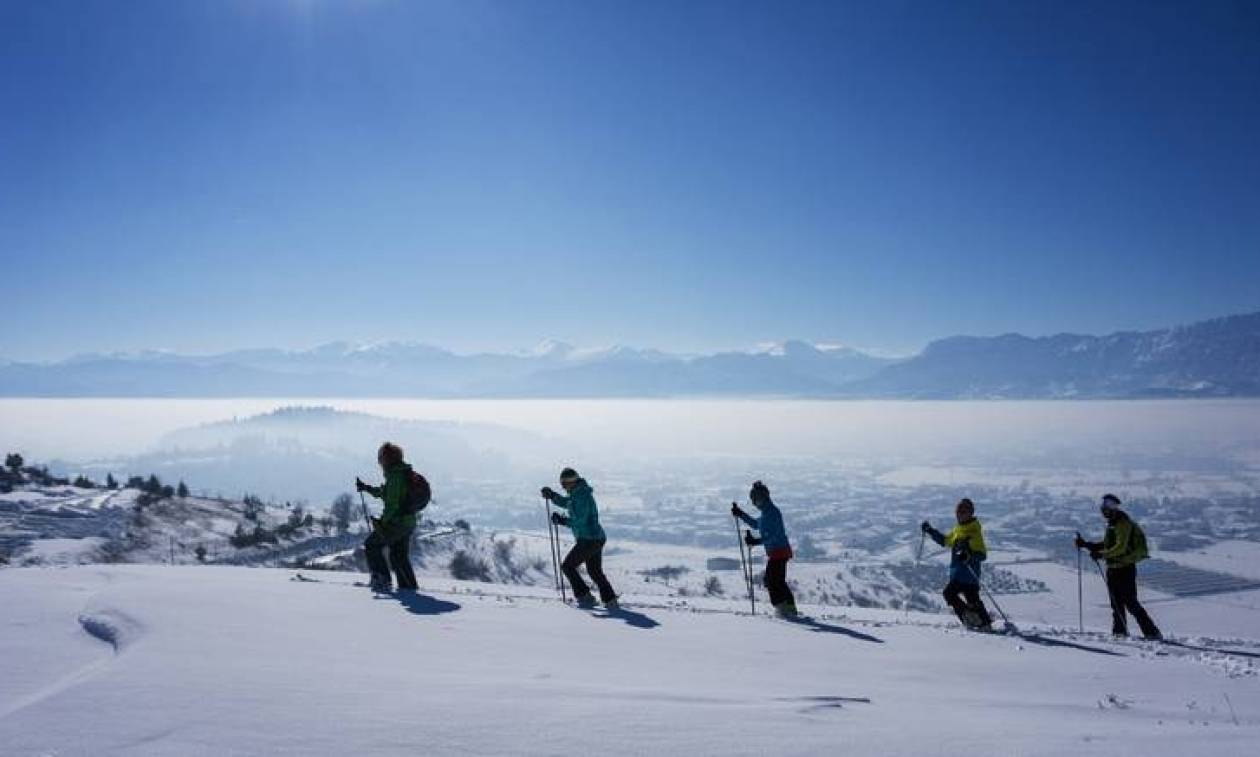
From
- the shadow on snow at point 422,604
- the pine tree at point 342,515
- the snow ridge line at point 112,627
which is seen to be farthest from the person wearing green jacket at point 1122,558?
the pine tree at point 342,515

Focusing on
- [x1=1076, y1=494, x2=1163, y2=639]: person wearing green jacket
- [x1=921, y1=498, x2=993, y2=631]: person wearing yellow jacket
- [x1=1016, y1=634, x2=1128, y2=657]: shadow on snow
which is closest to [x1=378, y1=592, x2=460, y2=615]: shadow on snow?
[x1=921, y1=498, x2=993, y2=631]: person wearing yellow jacket

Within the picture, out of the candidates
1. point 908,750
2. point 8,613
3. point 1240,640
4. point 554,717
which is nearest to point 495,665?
point 554,717

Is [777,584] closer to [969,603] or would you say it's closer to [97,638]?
[969,603]

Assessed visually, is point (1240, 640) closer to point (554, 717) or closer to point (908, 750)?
point (908, 750)

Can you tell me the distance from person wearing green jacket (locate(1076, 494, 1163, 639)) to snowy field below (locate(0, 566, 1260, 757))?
98 centimetres

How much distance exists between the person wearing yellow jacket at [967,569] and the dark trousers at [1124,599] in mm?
2139

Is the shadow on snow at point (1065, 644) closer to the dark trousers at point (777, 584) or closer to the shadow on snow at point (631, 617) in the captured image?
the dark trousers at point (777, 584)

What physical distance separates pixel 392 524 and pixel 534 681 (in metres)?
6.73

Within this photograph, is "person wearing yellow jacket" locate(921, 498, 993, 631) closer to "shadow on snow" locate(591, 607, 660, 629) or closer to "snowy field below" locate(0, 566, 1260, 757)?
"snowy field below" locate(0, 566, 1260, 757)

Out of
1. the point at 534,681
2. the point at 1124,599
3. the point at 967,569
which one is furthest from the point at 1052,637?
the point at 534,681

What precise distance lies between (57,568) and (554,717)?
11.5m

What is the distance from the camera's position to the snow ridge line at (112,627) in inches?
233

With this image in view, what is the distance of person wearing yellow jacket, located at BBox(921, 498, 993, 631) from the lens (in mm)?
11555

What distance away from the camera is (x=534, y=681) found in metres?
5.52
